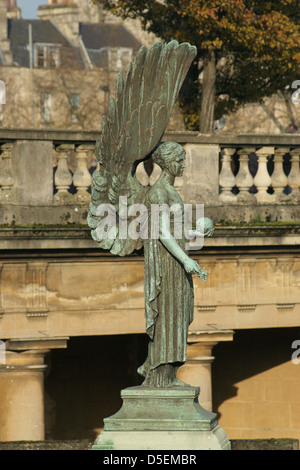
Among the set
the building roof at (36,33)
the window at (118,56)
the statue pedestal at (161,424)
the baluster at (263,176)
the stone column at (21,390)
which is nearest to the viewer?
the statue pedestal at (161,424)

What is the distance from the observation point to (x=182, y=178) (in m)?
16.7

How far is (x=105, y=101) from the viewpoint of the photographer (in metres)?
76.6

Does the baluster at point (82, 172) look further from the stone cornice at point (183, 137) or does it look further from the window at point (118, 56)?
the window at point (118, 56)

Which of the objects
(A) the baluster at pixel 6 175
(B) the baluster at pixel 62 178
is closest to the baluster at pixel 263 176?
(B) the baluster at pixel 62 178

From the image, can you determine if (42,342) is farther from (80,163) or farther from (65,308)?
(80,163)

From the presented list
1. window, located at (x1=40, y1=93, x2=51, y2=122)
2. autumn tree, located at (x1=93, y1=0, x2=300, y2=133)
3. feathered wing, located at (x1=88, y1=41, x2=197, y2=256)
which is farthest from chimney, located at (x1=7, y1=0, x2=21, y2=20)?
feathered wing, located at (x1=88, y1=41, x2=197, y2=256)

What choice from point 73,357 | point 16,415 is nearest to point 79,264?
point 16,415

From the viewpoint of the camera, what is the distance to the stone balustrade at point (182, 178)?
15961mm

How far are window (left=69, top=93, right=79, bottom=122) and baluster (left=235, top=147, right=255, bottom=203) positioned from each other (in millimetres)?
57378

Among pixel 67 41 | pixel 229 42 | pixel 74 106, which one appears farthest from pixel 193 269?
pixel 67 41

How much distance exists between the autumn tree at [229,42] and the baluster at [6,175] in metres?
9.04

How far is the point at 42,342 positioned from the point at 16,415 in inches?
34.2

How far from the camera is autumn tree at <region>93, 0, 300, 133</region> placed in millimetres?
25234
